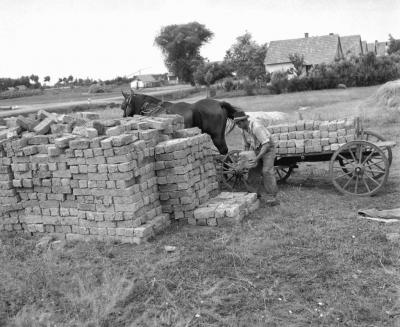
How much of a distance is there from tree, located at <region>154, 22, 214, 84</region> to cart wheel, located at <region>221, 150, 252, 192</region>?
54.4 meters

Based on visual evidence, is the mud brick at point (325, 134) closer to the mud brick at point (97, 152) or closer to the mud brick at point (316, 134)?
the mud brick at point (316, 134)

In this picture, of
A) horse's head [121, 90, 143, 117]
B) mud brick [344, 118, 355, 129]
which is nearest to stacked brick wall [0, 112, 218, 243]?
mud brick [344, 118, 355, 129]

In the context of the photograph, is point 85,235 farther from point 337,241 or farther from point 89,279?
point 337,241

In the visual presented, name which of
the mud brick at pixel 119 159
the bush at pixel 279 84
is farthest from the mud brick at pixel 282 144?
the bush at pixel 279 84

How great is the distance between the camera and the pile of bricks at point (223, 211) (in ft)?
23.1

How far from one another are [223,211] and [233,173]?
4.96 feet

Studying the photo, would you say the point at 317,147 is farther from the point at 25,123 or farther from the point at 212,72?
the point at 212,72

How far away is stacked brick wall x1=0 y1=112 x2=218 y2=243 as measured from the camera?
6645 mm

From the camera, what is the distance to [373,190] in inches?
307

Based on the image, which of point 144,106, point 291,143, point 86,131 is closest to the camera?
point 86,131

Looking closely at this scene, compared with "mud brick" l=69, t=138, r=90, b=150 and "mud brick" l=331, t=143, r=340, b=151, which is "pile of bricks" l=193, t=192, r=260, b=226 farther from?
"mud brick" l=69, t=138, r=90, b=150

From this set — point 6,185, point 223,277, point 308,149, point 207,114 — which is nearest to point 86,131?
point 6,185

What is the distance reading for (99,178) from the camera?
6.68m

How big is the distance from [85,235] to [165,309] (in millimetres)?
2578
